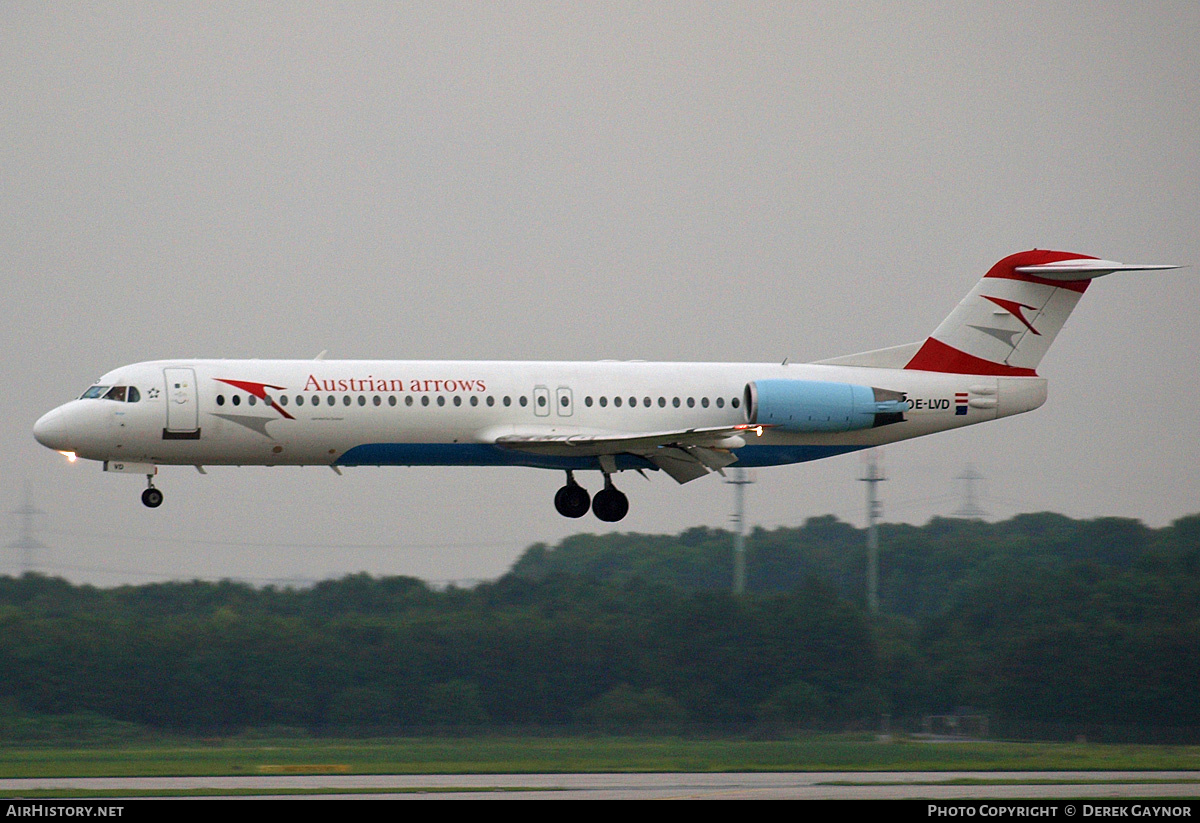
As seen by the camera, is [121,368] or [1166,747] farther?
[1166,747]

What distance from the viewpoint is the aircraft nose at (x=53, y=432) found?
40219mm

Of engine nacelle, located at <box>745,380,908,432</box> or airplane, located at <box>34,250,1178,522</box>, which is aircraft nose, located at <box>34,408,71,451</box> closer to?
airplane, located at <box>34,250,1178,522</box>

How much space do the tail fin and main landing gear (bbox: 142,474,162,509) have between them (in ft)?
65.9

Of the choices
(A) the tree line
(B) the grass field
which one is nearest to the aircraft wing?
(B) the grass field

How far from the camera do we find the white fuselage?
40281mm

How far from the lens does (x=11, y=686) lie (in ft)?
192

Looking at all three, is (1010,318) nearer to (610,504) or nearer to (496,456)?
(610,504)

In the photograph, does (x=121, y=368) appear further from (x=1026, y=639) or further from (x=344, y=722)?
(x=1026, y=639)

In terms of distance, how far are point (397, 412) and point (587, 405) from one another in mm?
4916

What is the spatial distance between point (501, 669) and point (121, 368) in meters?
23.5

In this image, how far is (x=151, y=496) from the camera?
137 ft

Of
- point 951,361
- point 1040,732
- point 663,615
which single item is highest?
point 951,361

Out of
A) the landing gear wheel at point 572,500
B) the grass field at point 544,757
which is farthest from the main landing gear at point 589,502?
→ the grass field at point 544,757
